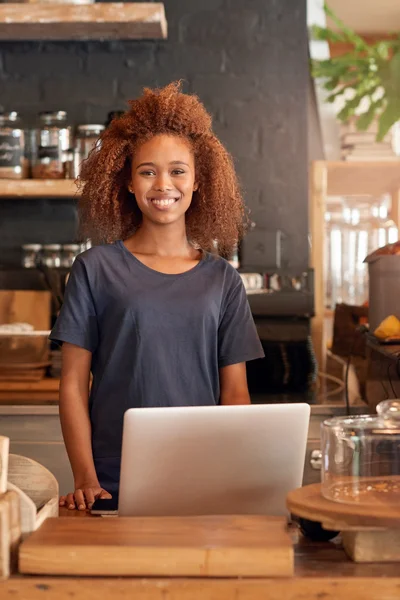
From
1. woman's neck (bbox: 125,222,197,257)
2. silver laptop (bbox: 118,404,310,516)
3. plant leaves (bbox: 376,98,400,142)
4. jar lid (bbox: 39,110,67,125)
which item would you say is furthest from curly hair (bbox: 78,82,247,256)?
plant leaves (bbox: 376,98,400,142)

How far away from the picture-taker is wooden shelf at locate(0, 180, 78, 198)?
9.53ft

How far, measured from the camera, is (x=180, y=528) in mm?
1038

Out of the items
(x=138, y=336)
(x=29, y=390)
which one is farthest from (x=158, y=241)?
(x=29, y=390)

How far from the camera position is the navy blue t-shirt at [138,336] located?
1659 mm

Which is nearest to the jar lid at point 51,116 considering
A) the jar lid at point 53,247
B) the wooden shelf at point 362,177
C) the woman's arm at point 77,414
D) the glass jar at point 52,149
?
the glass jar at point 52,149

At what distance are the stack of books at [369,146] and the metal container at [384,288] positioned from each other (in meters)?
1.46

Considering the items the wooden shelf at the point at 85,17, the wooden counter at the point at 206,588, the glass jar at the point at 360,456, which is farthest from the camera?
the wooden shelf at the point at 85,17

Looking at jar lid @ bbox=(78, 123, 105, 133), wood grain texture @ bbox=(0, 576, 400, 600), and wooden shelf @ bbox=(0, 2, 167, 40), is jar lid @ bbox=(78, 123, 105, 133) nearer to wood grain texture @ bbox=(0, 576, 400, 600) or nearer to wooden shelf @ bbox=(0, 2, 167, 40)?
wooden shelf @ bbox=(0, 2, 167, 40)

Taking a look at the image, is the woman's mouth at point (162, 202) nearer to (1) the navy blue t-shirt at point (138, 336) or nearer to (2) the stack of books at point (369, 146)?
(1) the navy blue t-shirt at point (138, 336)

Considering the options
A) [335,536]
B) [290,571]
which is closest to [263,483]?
[335,536]

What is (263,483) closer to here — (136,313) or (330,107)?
(136,313)

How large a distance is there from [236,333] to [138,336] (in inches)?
7.7

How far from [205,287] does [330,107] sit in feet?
11.2

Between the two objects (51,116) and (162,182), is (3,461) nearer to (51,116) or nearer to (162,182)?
(162,182)
